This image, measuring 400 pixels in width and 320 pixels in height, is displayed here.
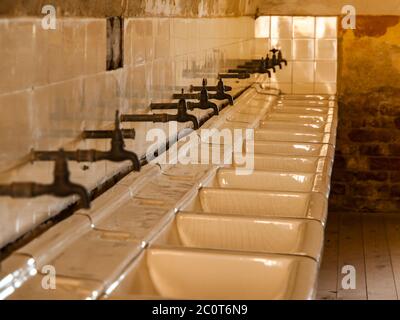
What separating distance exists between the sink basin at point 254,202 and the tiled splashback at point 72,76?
53 centimetres

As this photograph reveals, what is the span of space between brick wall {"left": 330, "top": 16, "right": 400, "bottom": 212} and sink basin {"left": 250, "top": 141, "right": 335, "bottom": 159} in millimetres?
3126

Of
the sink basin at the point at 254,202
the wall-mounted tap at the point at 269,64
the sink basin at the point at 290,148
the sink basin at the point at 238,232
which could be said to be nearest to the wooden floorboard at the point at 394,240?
the sink basin at the point at 290,148

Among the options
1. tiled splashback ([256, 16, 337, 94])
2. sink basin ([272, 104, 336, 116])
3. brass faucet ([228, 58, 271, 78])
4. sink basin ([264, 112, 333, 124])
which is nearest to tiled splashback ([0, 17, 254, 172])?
sink basin ([264, 112, 333, 124])

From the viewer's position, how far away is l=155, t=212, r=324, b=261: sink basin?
7.93 feet

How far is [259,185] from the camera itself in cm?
324

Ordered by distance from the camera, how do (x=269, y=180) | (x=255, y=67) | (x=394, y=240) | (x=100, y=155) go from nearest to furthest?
(x=100, y=155), (x=269, y=180), (x=255, y=67), (x=394, y=240)

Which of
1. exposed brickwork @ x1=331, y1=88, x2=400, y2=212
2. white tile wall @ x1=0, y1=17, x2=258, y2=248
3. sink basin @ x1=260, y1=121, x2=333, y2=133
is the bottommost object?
→ exposed brickwork @ x1=331, y1=88, x2=400, y2=212

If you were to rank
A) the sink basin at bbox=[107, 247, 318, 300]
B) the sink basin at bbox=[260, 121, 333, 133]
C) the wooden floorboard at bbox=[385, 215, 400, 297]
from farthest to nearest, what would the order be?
the wooden floorboard at bbox=[385, 215, 400, 297], the sink basin at bbox=[260, 121, 333, 133], the sink basin at bbox=[107, 247, 318, 300]

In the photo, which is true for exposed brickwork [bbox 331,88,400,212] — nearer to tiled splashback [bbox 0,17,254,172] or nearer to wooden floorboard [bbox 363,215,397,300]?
wooden floorboard [bbox 363,215,397,300]

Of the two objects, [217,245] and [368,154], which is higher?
[217,245]

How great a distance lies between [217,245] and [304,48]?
4.68 m

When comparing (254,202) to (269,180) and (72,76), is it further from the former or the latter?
(72,76)

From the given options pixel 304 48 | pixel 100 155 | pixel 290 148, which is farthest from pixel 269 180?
pixel 304 48

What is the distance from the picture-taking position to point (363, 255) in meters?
5.81
